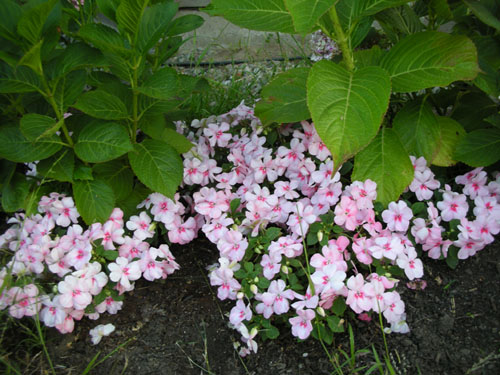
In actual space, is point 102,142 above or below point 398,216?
above

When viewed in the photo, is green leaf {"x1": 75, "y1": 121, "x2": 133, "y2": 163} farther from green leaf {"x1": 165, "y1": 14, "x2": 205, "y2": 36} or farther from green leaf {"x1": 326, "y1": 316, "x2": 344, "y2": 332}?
green leaf {"x1": 326, "y1": 316, "x2": 344, "y2": 332}

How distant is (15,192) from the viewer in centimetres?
185

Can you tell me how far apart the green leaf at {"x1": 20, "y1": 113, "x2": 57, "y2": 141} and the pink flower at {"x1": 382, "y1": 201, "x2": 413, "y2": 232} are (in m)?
1.12

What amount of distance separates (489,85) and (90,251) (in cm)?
149

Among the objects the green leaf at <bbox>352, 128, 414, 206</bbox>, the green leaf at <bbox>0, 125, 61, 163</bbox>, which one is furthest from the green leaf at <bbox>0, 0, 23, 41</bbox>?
the green leaf at <bbox>352, 128, 414, 206</bbox>

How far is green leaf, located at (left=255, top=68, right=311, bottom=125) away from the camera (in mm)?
1902

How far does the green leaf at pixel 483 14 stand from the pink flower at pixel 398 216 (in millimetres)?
637

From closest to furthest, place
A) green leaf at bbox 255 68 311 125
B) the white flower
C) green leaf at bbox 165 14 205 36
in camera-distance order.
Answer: the white flower → green leaf at bbox 165 14 205 36 → green leaf at bbox 255 68 311 125

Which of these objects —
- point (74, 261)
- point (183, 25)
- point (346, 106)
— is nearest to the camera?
point (346, 106)

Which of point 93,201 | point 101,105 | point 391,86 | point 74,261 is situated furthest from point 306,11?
point 74,261

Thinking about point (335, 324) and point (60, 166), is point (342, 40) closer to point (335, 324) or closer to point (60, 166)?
point (335, 324)

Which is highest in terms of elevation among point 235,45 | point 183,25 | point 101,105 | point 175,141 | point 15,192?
point 183,25

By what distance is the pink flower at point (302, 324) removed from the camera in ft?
5.05

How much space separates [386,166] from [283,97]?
47 centimetres
